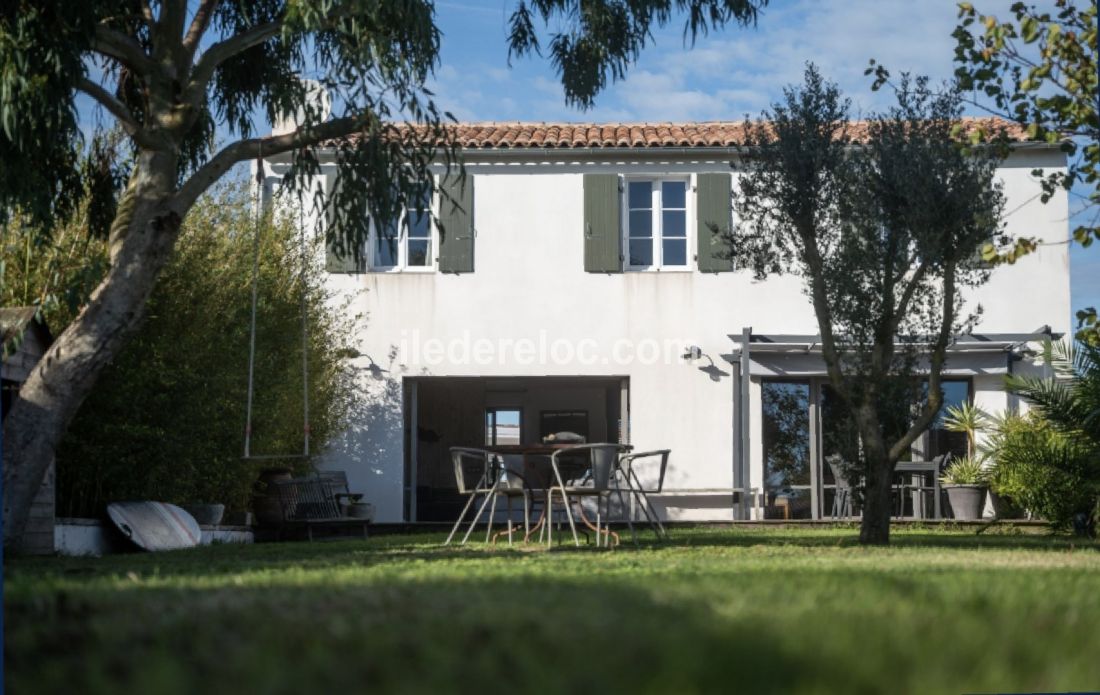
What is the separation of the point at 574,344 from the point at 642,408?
1109mm

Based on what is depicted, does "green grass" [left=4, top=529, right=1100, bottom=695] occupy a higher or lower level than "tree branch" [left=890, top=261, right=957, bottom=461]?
lower

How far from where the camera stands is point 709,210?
1570cm

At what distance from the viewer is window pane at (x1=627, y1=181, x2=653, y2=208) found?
52.5 ft

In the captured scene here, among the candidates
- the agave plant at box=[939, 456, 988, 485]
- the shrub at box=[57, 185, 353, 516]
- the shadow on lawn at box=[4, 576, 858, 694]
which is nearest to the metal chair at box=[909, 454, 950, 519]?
the agave plant at box=[939, 456, 988, 485]

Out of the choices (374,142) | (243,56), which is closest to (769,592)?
(374,142)

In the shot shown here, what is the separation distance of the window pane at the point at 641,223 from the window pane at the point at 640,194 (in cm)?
8

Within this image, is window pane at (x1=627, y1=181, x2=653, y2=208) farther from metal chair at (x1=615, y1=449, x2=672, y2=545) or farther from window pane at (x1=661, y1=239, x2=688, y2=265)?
metal chair at (x1=615, y1=449, x2=672, y2=545)

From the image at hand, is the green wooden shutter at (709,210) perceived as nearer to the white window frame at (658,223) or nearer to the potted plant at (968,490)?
the white window frame at (658,223)

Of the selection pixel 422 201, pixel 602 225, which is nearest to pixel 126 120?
pixel 422 201

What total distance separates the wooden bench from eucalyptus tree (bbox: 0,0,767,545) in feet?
16.6

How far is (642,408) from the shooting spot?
1578cm

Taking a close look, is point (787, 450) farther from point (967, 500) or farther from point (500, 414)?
point (500, 414)

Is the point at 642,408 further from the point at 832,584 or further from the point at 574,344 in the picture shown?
the point at 832,584

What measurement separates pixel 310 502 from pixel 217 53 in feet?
20.8
